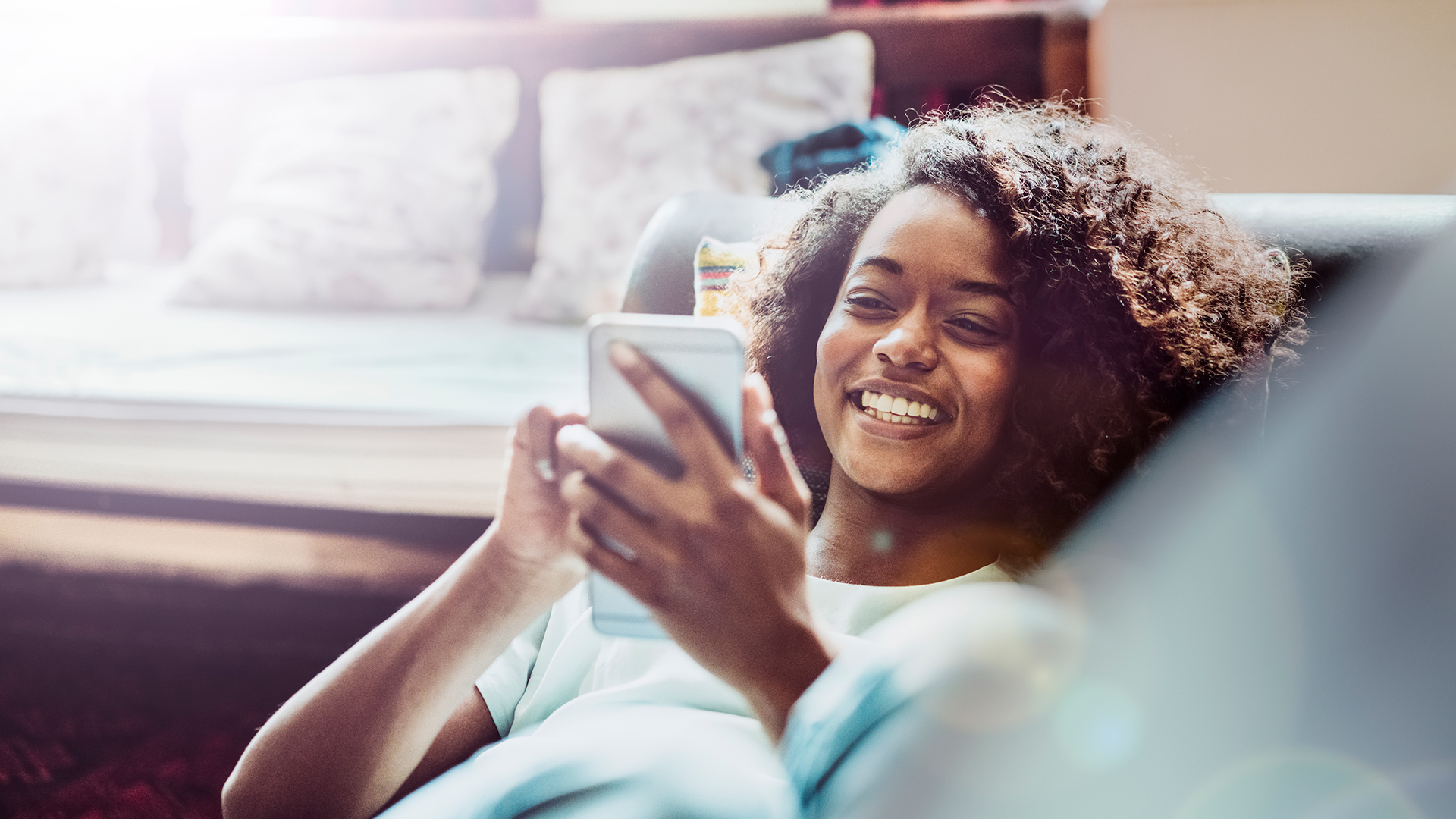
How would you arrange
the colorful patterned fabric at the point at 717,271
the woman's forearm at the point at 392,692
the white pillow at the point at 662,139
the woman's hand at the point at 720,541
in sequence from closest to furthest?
the woman's hand at the point at 720,541, the woman's forearm at the point at 392,692, the colorful patterned fabric at the point at 717,271, the white pillow at the point at 662,139

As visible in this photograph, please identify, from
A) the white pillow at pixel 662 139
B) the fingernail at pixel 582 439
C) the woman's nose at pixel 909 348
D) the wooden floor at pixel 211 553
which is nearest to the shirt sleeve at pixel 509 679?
the fingernail at pixel 582 439

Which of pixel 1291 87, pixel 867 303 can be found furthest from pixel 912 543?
pixel 1291 87

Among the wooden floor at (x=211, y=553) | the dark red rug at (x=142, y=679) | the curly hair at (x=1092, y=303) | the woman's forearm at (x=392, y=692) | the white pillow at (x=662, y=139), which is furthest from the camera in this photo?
the white pillow at (x=662, y=139)

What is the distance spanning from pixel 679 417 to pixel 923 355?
238 mm

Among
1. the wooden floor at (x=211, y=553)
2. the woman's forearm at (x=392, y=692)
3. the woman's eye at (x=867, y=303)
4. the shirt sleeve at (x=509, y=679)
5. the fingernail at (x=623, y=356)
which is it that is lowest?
the wooden floor at (x=211, y=553)

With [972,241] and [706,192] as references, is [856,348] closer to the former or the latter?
[972,241]

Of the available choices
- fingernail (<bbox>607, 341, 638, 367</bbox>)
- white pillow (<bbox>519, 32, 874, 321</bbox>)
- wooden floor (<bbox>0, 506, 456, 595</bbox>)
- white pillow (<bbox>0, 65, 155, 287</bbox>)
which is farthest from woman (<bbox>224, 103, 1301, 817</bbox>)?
white pillow (<bbox>0, 65, 155, 287</bbox>)

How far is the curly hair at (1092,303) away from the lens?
74 centimetres

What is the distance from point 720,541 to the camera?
530 mm

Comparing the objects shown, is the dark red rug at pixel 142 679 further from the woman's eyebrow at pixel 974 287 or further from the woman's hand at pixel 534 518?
the woman's eyebrow at pixel 974 287

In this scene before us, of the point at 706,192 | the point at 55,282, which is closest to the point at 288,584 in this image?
the point at 706,192

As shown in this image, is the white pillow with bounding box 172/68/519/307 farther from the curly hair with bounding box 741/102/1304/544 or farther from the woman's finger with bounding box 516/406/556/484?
the woman's finger with bounding box 516/406/556/484

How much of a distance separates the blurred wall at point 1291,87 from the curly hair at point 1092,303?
1.05 meters

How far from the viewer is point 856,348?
74cm
